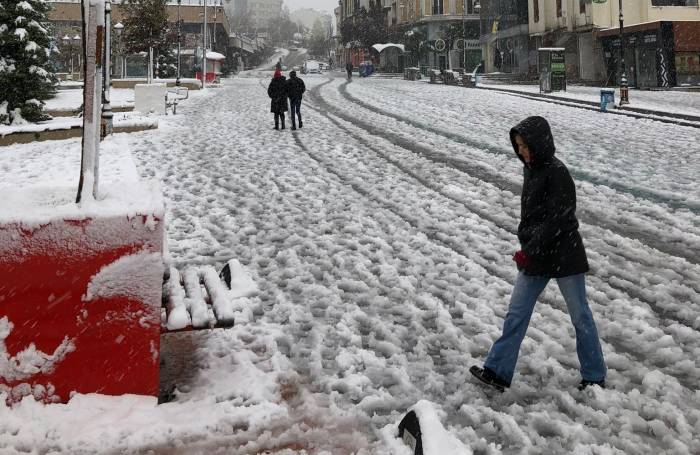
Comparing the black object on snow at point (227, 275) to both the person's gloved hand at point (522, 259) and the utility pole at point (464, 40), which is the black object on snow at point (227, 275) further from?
the utility pole at point (464, 40)

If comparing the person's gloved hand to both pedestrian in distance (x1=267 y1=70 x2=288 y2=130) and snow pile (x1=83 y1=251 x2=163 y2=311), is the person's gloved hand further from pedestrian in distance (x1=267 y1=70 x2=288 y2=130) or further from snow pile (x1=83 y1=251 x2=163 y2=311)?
pedestrian in distance (x1=267 y1=70 x2=288 y2=130)

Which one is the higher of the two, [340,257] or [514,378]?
[340,257]

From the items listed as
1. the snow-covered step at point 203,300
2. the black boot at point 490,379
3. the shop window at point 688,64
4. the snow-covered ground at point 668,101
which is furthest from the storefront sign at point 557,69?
the black boot at point 490,379

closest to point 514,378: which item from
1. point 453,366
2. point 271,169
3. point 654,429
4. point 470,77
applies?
point 453,366

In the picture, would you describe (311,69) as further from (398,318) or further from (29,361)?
(29,361)

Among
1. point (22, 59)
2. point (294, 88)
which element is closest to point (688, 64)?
point (294, 88)

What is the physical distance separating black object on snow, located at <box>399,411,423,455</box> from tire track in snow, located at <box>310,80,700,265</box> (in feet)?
14.8

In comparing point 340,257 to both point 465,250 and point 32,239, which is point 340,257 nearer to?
point 465,250

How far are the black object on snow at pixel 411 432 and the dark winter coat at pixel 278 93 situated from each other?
1426cm

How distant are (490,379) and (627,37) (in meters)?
35.9

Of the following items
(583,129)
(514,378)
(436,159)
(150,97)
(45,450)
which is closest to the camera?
(45,450)

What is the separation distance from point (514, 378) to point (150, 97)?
20772 mm

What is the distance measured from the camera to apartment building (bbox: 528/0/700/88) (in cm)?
3159

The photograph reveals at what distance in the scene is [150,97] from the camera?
872 inches
